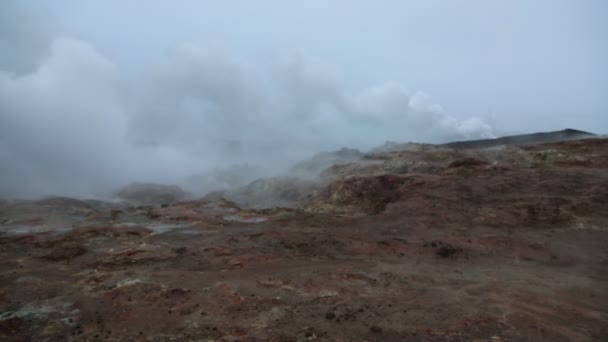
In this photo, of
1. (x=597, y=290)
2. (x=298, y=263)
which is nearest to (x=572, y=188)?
(x=597, y=290)

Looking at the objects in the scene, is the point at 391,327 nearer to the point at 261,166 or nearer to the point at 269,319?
the point at 269,319

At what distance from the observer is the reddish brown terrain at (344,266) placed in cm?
833

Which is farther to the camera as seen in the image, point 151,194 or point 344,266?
point 151,194

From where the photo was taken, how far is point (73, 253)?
14.4m

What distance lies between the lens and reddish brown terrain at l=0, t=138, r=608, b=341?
833 cm

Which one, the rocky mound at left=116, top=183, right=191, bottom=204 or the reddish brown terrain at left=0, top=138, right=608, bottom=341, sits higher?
the rocky mound at left=116, top=183, right=191, bottom=204

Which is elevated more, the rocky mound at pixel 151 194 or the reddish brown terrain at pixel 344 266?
the rocky mound at pixel 151 194

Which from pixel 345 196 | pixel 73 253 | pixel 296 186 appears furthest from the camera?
pixel 296 186

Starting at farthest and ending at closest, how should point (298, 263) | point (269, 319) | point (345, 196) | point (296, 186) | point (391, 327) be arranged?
point (296, 186), point (345, 196), point (298, 263), point (269, 319), point (391, 327)

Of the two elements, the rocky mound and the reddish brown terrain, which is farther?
the rocky mound

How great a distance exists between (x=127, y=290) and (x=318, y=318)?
5.44 metres

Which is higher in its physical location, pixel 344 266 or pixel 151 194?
pixel 151 194

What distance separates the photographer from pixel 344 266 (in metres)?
12.3

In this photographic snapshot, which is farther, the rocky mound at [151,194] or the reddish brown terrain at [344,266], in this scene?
the rocky mound at [151,194]
